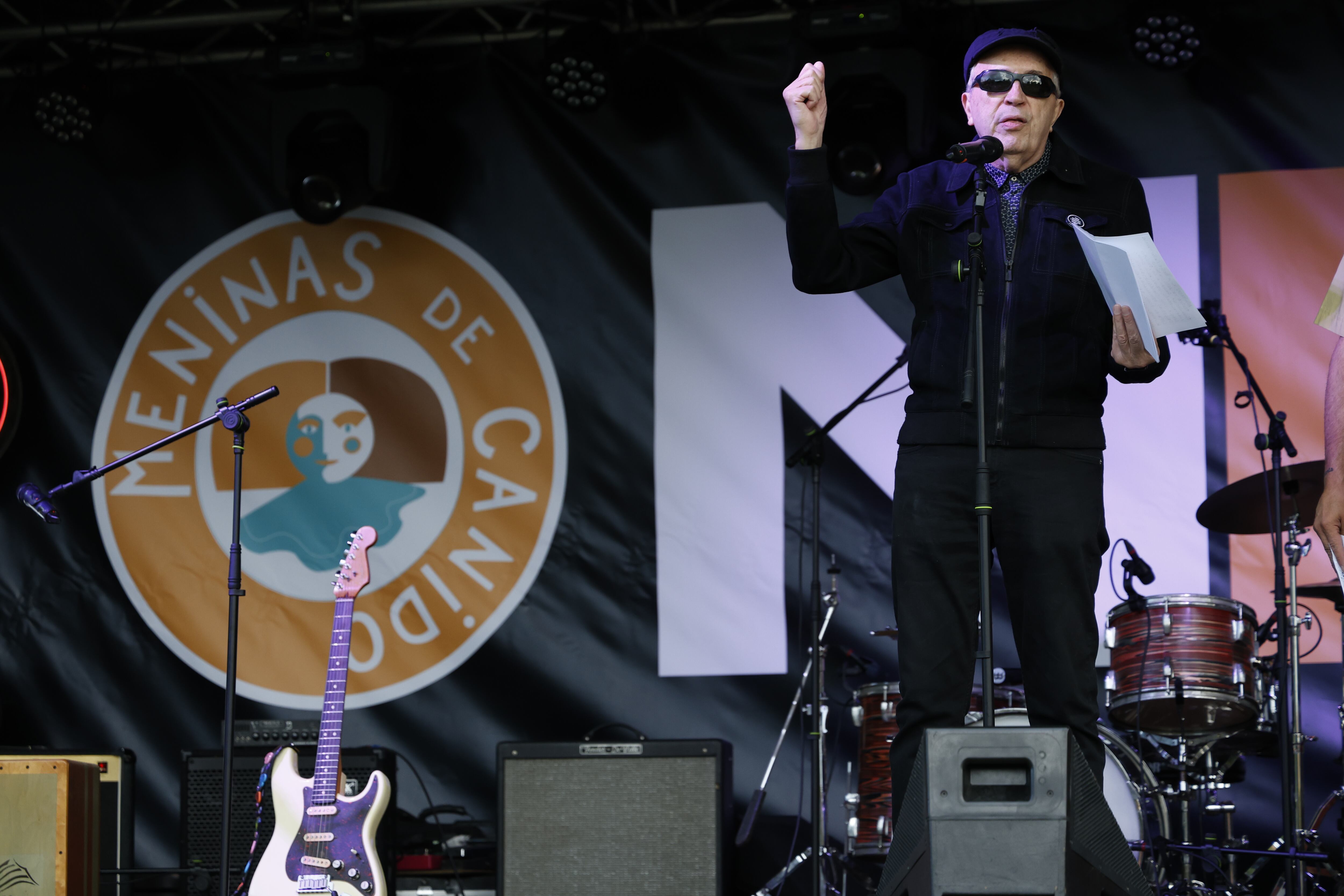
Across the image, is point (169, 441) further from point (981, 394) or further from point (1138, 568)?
point (1138, 568)

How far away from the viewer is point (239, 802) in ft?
15.6

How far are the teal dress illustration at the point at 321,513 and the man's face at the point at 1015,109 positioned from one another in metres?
3.20

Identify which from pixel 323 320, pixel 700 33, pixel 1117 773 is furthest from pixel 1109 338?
pixel 323 320

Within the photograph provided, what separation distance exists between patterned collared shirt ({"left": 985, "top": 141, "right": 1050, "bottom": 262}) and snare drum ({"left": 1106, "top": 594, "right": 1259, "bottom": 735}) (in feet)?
6.38

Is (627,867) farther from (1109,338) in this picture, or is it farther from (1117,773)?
(1109,338)

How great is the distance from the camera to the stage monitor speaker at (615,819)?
14.4 feet

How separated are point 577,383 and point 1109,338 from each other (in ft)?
9.61

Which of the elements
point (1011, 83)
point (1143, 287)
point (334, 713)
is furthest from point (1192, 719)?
point (334, 713)

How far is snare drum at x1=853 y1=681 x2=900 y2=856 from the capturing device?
14.6 ft

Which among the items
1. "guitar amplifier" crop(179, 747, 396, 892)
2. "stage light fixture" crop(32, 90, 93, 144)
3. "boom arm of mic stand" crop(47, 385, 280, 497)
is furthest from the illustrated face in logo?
"boom arm of mic stand" crop(47, 385, 280, 497)

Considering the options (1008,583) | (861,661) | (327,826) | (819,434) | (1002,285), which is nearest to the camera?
(1008,583)

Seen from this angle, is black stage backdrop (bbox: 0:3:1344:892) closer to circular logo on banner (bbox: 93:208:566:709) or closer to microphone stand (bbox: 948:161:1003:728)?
circular logo on banner (bbox: 93:208:566:709)

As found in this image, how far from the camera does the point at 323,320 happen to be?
18.7 feet

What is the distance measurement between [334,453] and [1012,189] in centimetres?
337
